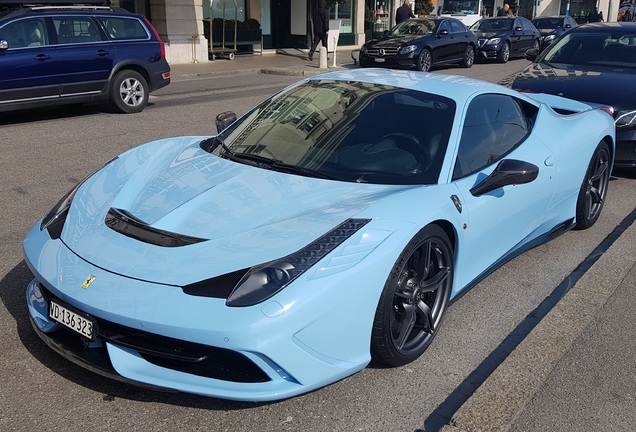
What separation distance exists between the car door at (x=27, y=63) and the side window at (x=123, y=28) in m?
1.09

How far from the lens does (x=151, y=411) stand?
9.97 ft

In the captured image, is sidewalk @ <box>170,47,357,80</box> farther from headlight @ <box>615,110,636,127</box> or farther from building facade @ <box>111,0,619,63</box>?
headlight @ <box>615,110,636,127</box>

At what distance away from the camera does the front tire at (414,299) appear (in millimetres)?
3199

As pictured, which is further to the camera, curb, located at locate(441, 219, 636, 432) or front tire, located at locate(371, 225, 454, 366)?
front tire, located at locate(371, 225, 454, 366)

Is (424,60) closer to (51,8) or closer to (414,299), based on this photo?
(51,8)

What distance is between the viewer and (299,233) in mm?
3164

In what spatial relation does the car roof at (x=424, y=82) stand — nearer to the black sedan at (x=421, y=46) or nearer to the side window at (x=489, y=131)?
the side window at (x=489, y=131)

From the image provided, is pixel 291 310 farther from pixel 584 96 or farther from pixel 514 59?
pixel 514 59

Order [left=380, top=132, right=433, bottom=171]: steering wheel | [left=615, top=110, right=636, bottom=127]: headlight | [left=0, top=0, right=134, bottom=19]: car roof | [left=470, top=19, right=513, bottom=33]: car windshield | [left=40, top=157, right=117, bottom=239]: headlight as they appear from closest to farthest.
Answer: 1. [left=40, top=157, right=117, bottom=239]: headlight
2. [left=380, top=132, right=433, bottom=171]: steering wheel
3. [left=615, top=110, right=636, bottom=127]: headlight
4. [left=0, top=0, right=134, bottom=19]: car roof
5. [left=470, top=19, right=513, bottom=33]: car windshield

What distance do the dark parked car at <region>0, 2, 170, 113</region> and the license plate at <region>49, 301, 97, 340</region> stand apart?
791 centimetres

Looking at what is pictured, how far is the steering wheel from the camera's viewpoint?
3.95 m

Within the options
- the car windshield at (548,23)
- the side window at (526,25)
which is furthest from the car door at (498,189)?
the car windshield at (548,23)

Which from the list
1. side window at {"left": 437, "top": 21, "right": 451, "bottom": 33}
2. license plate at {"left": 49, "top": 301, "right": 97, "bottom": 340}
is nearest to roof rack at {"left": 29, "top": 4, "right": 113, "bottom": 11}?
license plate at {"left": 49, "top": 301, "right": 97, "bottom": 340}

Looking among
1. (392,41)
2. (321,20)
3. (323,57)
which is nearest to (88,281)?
(392,41)
